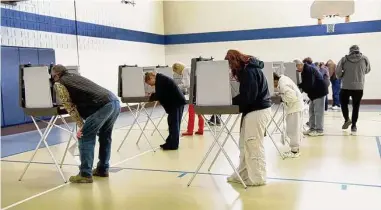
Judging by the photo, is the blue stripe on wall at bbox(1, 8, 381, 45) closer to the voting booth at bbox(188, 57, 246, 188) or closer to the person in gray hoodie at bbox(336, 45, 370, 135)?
the voting booth at bbox(188, 57, 246, 188)

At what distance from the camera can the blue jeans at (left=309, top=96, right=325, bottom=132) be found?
20.3ft

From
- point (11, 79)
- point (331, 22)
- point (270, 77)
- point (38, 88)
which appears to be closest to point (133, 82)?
point (38, 88)

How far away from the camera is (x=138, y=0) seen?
12094 mm

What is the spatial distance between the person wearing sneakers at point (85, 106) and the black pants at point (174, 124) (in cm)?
158

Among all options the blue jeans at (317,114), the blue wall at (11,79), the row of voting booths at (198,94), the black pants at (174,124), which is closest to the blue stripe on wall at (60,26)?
the blue wall at (11,79)

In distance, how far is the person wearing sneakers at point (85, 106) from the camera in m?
3.73

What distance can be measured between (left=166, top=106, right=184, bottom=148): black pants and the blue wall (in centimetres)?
365

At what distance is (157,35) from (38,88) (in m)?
9.43

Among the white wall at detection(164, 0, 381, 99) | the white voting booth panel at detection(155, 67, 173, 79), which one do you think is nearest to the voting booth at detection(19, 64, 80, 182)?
the white voting booth panel at detection(155, 67, 173, 79)

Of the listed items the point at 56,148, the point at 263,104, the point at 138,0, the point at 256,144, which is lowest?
the point at 56,148

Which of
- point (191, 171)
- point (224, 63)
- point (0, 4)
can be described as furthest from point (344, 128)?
point (0, 4)

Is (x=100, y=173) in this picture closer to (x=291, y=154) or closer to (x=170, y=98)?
(x=170, y=98)

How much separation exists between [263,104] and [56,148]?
12.1 feet

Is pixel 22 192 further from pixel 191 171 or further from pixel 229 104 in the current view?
pixel 229 104
